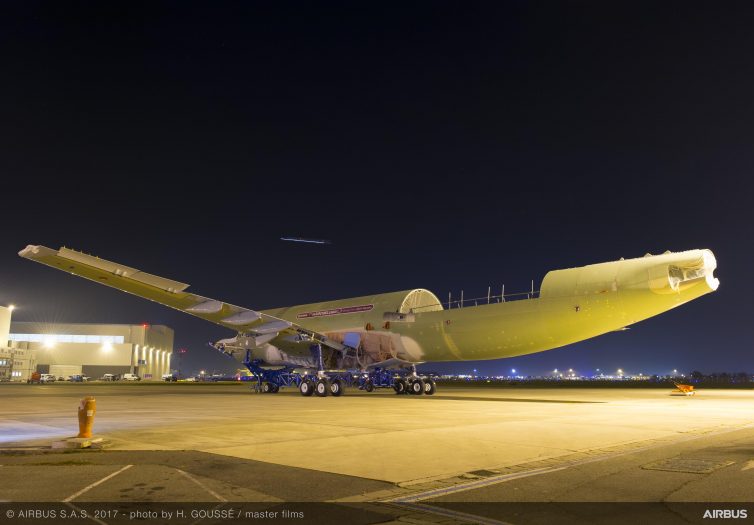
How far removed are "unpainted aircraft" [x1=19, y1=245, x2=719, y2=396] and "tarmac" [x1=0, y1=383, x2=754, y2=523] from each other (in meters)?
6.45

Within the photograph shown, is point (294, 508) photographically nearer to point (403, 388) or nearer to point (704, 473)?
point (704, 473)

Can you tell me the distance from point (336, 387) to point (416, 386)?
20.1 ft

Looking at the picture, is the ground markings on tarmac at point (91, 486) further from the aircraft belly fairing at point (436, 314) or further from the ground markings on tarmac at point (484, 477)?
the aircraft belly fairing at point (436, 314)

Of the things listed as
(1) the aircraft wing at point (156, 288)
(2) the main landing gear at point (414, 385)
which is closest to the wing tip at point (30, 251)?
(1) the aircraft wing at point (156, 288)

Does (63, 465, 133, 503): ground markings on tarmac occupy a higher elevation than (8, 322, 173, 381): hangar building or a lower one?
lower

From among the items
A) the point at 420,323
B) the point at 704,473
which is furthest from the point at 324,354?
the point at 704,473

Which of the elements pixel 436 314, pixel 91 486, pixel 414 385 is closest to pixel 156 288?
pixel 436 314

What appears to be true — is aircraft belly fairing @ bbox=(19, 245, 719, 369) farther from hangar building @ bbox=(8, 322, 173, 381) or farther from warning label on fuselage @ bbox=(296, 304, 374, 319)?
hangar building @ bbox=(8, 322, 173, 381)

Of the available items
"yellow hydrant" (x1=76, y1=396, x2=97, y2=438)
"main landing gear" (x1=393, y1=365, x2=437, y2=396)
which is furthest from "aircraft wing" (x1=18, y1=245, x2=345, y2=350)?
"yellow hydrant" (x1=76, y1=396, x2=97, y2=438)

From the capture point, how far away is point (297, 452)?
11008mm

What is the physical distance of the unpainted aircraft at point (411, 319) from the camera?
72.5ft

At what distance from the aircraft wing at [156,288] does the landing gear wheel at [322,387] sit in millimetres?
2255

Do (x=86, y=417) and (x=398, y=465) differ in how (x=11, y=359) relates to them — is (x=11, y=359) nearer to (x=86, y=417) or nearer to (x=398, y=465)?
(x=86, y=417)

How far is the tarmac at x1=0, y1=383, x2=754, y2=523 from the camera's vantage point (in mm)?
7250
